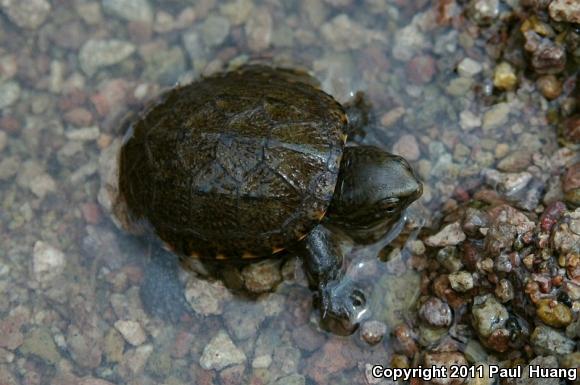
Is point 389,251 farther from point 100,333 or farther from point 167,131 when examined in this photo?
point 100,333

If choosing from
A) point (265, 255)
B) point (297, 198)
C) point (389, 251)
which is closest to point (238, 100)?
point (297, 198)

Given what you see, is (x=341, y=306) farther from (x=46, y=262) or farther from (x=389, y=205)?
(x=46, y=262)

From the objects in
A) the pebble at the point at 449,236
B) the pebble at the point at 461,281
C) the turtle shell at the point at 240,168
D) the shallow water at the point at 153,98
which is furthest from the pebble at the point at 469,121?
the pebble at the point at 461,281

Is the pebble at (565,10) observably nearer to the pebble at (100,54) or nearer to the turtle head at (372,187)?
the turtle head at (372,187)

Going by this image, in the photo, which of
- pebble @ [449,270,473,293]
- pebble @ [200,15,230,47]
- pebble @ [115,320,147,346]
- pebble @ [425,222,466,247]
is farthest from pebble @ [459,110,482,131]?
pebble @ [115,320,147,346]

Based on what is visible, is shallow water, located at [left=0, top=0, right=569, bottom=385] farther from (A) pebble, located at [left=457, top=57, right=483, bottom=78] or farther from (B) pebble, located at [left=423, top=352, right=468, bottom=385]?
(B) pebble, located at [left=423, top=352, right=468, bottom=385]

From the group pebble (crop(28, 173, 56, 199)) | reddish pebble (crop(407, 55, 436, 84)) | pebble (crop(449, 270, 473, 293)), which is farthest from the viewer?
reddish pebble (crop(407, 55, 436, 84))
